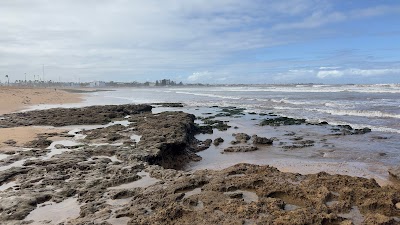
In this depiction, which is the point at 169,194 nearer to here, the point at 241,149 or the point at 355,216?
the point at 355,216

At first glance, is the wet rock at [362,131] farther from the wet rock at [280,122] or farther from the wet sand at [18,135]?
the wet sand at [18,135]

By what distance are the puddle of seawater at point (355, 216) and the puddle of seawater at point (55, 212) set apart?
452 centimetres

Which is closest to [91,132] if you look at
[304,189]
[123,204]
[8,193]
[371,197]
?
[8,193]

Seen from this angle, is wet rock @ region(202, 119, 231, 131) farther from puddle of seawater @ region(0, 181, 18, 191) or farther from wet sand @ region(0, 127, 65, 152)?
puddle of seawater @ region(0, 181, 18, 191)

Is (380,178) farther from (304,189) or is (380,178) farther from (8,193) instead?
(8,193)

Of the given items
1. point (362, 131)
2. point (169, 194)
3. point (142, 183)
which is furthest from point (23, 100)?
point (169, 194)

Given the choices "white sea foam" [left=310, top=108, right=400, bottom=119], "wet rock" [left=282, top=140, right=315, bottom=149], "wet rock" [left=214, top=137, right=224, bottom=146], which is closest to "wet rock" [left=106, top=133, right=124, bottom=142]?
"wet rock" [left=214, top=137, right=224, bottom=146]

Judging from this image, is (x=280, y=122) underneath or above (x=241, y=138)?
above

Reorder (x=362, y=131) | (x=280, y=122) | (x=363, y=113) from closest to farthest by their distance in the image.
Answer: (x=362, y=131) < (x=280, y=122) < (x=363, y=113)

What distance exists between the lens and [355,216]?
5.34 m

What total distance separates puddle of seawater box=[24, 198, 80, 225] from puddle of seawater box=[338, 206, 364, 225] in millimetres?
4518

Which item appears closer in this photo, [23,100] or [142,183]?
[142,183]

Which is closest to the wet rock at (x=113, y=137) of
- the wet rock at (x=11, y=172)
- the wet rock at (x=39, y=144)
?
the wet rock at (x=39, y=144)

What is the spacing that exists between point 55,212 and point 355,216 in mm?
5130
